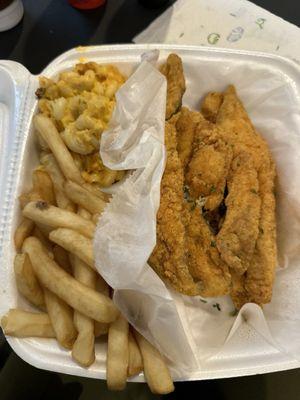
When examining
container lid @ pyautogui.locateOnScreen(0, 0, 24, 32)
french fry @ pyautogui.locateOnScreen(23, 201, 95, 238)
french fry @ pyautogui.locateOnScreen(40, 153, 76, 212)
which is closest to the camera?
french fry @ pyautogui.locateOnScreen(23, 201, 95, 238)

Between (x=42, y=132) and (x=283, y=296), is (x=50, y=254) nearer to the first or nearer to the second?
(x=42, y=132)

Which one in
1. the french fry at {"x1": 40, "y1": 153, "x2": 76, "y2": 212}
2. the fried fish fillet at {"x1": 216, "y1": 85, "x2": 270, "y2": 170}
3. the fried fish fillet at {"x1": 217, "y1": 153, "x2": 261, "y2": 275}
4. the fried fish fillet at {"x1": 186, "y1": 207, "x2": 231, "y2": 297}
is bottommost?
the french fry at {"x1": 40, "y1": 153, "x2": 76, "y2": 212}

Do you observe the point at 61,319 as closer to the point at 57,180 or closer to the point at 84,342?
the point at 84,342

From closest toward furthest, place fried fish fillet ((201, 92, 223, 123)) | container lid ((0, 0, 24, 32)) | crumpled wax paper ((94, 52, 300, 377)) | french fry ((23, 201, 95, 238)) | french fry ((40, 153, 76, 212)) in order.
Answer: crumpled wax paper ((94, 52, 300, 377)) → french fry ((23, 201, 95, 238)) → french fry ((40, 153, 76, 212)) → fried fish fillet ((201, 92, 223, 123)) → container lid ((0, 0, 24, 32))

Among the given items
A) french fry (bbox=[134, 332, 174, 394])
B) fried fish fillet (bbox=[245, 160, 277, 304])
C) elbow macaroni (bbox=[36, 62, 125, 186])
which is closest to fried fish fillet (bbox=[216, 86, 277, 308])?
fried fish fillet (bbox=[245, 160, 277, 304])

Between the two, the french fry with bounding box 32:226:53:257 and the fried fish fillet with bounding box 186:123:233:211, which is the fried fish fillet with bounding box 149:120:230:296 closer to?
the fried fish fillet with bounding box 186:123:233:211

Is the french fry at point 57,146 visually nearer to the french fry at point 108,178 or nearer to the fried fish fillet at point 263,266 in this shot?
the french fry at point 108,178

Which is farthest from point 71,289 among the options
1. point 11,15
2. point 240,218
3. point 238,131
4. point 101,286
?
point 11,15
